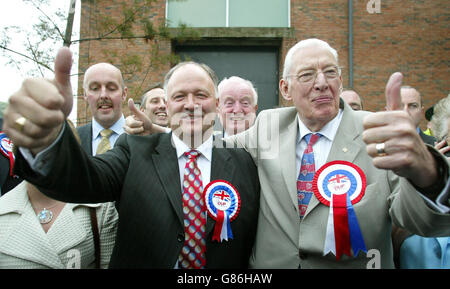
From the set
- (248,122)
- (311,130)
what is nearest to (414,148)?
(311,130)

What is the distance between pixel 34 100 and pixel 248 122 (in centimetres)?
287

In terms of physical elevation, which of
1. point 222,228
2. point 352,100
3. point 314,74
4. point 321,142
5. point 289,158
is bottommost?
point 222,228

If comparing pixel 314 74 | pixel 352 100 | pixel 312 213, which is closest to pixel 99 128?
pixel 314 74

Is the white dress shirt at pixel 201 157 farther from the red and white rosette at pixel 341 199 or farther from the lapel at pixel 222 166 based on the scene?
the red and white rosette at pixel 341 199

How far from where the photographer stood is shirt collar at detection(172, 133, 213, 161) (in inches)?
84.8

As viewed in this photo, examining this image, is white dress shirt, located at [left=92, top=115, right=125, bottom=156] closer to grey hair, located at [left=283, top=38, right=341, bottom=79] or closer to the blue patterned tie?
grey hair, located at [left=283, top=38, right=341, bottom=79]

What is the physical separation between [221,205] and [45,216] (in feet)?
3.34

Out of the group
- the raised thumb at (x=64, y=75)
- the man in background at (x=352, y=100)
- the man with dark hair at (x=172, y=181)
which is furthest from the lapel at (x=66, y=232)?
the man in background at (x=352, y=100)

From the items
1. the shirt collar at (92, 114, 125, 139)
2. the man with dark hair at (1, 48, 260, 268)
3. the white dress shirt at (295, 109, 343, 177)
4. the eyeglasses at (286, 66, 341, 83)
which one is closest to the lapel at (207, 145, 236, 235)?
the man with dark hair at (1, 48, 260, 268)

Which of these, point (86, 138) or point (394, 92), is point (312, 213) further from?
point (86, 138)

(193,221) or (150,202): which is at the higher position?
(150,202)

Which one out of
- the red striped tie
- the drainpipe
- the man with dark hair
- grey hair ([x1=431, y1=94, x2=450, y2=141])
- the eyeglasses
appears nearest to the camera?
the man with dark hair

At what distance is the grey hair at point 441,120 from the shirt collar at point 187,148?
5.45 ft

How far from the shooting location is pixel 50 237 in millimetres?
2002
